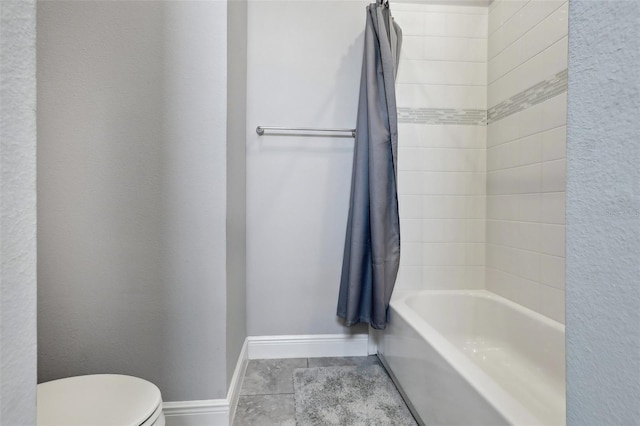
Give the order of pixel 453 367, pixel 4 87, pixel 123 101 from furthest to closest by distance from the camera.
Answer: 1. pixel 123 101
2. pixel 453 367
3. pixel 4 87

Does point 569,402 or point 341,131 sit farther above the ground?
point 341,131

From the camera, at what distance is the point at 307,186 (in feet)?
6.37

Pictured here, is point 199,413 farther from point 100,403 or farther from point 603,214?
point 603,214

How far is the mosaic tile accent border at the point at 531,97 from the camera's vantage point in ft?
4.68

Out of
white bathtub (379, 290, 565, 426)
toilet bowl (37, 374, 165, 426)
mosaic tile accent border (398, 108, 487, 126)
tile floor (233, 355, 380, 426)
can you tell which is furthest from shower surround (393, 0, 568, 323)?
toilet bowl (37, 374, 165, 426)

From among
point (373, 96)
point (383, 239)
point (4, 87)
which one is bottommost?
point (383, 239)

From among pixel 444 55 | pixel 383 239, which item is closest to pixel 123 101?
pixel 383 239

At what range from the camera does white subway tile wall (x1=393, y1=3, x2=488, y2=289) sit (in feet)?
6.38

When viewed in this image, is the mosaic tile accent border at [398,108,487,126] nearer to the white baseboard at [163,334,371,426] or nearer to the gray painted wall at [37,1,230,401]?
the gray painted wall at [37,1,230,401]

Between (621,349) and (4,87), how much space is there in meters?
0.66

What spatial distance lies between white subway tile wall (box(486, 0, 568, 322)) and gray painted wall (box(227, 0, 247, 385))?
4.77ft

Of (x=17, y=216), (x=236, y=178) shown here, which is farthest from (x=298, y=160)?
(x=17, y=216)

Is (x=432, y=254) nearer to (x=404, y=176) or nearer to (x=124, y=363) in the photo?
(x=404, y=176)

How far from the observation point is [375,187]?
1715 mm
